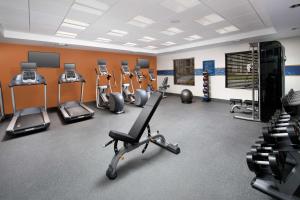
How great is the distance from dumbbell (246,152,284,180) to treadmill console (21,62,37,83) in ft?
18.8

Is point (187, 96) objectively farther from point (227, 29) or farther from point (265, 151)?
point (265, 151)

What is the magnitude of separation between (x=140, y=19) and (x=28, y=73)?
150 inches

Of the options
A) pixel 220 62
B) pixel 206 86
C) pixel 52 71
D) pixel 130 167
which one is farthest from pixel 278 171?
pixel 52 71

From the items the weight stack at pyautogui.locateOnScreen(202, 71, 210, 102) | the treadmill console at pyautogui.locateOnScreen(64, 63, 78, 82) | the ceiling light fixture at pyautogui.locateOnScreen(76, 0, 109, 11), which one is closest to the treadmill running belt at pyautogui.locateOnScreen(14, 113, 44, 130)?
the treadmill console at pyautogui.locateOnScreen(64, 63, 78, 82)

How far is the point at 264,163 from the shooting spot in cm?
165

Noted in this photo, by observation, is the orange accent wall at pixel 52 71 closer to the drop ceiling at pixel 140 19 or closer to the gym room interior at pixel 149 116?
the gym room interior at pixel 149 116

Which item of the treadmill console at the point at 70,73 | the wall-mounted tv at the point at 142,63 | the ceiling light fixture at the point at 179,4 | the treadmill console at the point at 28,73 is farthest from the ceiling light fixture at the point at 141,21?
the wall-mounted tv at the point at 142,63

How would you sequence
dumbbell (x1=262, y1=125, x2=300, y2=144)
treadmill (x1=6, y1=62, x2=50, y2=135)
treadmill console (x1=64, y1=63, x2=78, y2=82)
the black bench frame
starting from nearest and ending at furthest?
dumbbell (x1=262, y1=125, x2=300, y2=144)
treadmill (x1=6, y1=62, x2=50, y2=135)
the black bench frame
treadmill console (x1=64, y1=63, x2=78, y2=82)

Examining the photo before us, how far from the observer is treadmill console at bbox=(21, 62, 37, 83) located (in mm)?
4880

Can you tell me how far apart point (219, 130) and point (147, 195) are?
2646 mm

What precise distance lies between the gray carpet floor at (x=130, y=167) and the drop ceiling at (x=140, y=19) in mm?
2733

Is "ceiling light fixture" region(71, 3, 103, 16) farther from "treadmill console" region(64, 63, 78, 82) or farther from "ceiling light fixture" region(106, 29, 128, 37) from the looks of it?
"treadmill console" region(64, 63, 78, 82)

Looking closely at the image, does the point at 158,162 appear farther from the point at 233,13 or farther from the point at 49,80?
the point at 49,80

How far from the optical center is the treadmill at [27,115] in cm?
393
